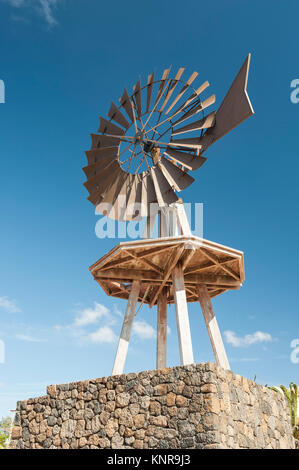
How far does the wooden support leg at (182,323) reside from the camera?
10954 mm

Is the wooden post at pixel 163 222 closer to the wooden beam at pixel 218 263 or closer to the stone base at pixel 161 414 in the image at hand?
the wooden beam at pixel 218 263

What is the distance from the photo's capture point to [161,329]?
1411 centimetres

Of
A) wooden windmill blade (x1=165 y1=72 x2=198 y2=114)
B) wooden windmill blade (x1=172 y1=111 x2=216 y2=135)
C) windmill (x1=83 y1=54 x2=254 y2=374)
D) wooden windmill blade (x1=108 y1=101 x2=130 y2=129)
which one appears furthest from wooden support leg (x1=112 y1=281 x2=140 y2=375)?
wooden windmill blade (x1=165 y1=72 x2=198 y2=114)

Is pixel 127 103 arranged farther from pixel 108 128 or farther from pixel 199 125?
pixel 199 125

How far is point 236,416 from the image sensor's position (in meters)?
9.10

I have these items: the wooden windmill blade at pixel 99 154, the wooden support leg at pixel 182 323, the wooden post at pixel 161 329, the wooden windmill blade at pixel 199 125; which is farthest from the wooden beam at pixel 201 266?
the wooden windmill blade at pixel 99 154

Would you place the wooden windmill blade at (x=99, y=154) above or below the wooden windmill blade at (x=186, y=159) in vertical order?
above

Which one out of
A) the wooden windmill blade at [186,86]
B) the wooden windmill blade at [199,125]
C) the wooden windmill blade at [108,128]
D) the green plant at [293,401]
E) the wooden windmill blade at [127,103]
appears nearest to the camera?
the wooden windmill blade at [199,125]

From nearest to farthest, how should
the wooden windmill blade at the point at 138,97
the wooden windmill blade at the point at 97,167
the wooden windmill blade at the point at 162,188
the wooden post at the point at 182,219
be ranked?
the wooden windmill blade at the point at 162,188 < the wooden post at the point at 182,219 < the wooden windmill blade at the point at 138,97 < the wooden windmill blade at the point at 97,167

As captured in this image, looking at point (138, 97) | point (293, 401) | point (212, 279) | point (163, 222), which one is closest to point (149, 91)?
point (138, 97)

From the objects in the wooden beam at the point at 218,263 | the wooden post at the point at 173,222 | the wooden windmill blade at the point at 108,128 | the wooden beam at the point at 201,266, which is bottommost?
the wooden beam at the point at 218,263

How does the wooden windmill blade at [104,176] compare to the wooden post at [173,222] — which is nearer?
the wooden post at [173,222]

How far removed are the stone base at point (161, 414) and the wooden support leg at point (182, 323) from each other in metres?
1.60

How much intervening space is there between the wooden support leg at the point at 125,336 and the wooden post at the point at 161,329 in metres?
1.65
